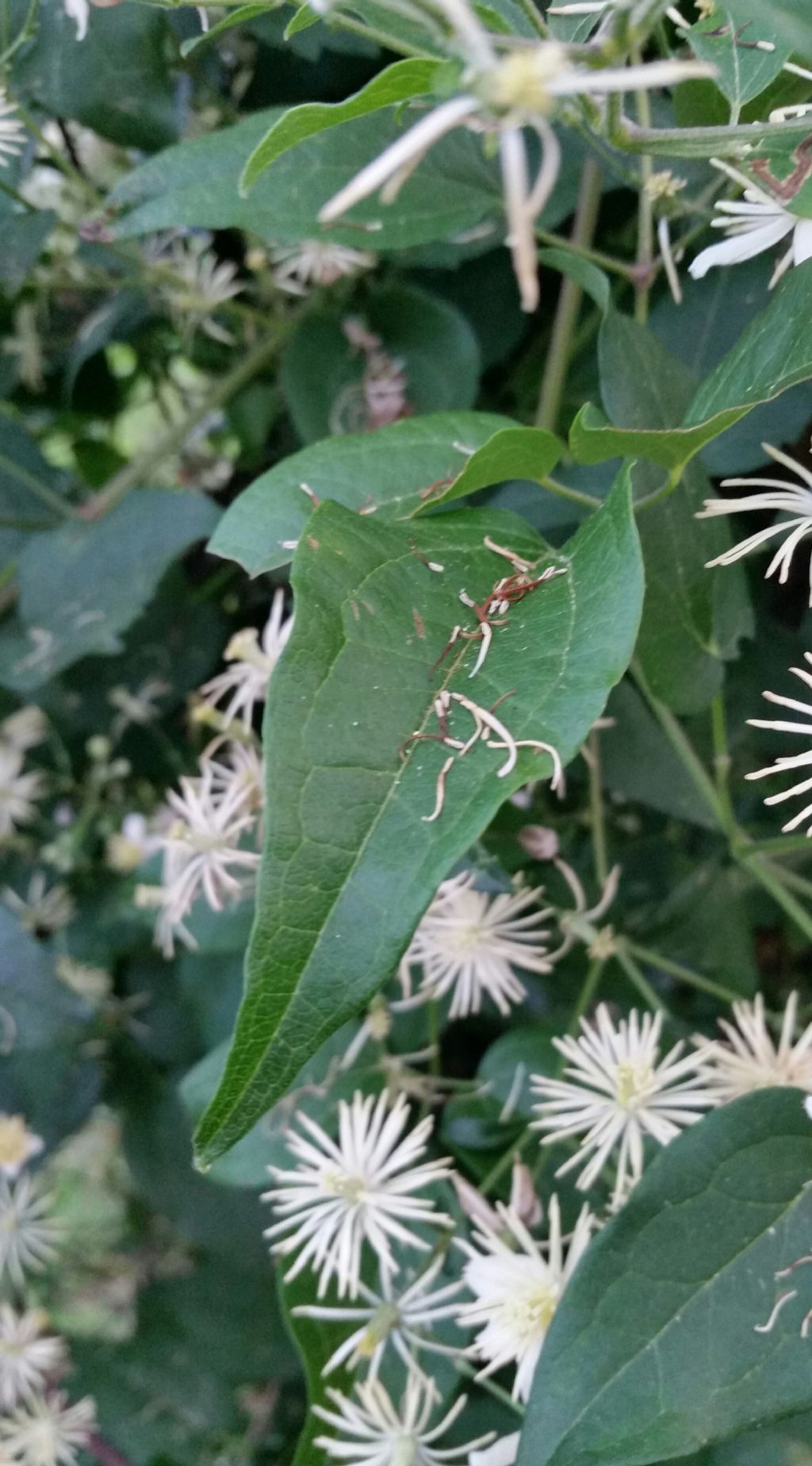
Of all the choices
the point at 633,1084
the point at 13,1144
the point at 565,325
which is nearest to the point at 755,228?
the point at 565,325

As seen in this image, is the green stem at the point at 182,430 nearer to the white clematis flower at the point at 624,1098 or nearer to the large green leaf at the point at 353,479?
the large green leaf at the point at 353,479

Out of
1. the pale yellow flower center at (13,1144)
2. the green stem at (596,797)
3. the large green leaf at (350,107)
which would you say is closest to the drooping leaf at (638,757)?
the green stem at (596,797)

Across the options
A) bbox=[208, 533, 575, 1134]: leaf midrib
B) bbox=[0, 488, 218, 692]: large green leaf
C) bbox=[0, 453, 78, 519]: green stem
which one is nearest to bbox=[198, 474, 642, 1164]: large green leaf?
bbox=[208, 533, 575, 1134]: leaf midrib

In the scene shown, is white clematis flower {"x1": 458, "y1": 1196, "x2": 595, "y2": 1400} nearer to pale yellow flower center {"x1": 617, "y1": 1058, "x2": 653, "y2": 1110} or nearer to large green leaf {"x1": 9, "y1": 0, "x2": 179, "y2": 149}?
pale yellow flower center {"x1": 617, "y1": 1058, "x2": 653, "y2": 1110}

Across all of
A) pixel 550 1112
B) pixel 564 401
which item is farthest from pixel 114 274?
pixel 550 1112

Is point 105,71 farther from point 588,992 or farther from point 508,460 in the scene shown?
point 588,992

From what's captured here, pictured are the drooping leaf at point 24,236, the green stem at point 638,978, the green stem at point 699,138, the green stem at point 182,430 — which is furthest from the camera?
the green stem at point 182,430
